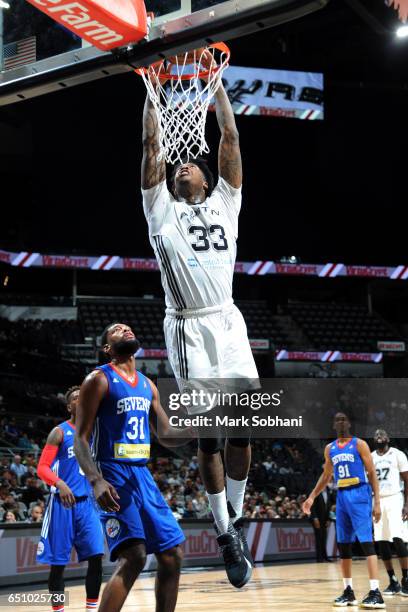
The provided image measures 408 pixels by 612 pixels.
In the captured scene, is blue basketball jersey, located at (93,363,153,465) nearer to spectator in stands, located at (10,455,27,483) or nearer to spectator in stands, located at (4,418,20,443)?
spectator in stands, located at (10,455,27,483)

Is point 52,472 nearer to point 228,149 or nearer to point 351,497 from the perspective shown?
point 351,497

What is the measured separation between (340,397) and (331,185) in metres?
6.92

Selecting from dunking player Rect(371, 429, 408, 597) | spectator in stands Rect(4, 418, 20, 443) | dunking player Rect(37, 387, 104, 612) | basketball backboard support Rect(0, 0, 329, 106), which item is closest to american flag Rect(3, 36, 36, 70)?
basketball backboard support Rect(0, 0, 329, 106)

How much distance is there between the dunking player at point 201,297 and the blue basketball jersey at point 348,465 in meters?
5.50

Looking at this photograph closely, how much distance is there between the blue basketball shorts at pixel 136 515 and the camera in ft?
17.5

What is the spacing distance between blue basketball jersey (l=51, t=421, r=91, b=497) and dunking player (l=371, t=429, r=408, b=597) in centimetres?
457

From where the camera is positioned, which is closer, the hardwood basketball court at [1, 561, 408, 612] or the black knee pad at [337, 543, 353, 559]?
the hardwood basketball court at [1, 561, 408, 612]

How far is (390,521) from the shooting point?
1178cm

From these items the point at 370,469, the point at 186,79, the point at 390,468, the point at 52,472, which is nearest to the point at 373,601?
the point at 370,469

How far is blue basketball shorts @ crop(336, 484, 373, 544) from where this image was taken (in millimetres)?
10320

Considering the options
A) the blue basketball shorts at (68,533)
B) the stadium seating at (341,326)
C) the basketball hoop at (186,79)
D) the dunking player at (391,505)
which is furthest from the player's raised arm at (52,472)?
the stadium seating at (341,326)

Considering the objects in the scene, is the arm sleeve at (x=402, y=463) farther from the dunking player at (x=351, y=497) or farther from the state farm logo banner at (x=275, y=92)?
the state farm logo banner at (x=275, y=92)

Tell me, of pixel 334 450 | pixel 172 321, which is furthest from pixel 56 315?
pixel 172 321

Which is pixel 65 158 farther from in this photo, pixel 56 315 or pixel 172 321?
pixel 172 321
